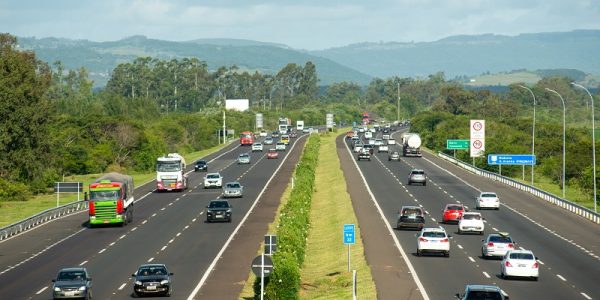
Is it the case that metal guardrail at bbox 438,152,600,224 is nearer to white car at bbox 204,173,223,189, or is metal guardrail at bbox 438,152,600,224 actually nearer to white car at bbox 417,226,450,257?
white car at bbox 417,226,450,257

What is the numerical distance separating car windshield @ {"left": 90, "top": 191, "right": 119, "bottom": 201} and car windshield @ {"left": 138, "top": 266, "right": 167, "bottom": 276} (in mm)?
27923

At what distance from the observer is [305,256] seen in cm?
5875

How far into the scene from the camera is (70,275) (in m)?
40.8

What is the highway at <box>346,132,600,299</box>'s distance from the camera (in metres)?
43.7

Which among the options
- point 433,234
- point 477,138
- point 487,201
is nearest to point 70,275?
point 433,234

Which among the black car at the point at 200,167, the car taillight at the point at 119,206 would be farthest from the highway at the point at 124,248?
the black car at the point at 200,167

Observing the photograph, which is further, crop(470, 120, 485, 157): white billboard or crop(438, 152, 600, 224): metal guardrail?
crop(470, 120, 485, 157): white billboard

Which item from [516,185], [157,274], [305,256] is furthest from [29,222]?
[516,185]

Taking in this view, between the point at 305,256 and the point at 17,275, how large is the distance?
15.8 meters

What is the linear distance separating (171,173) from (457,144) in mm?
57443

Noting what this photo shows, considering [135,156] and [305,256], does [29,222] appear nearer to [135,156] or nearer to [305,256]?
[305,256]

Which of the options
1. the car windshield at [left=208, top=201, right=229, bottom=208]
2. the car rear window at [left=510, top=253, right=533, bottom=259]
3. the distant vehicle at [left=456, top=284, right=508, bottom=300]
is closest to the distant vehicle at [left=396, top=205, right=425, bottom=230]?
the car windshield at [left=208, top=201, right=229, bottom=208]

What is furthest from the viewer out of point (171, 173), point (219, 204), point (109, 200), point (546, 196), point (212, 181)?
point (212, 181)

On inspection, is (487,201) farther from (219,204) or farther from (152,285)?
(152,285)
